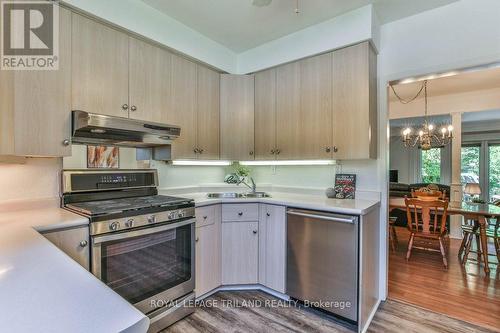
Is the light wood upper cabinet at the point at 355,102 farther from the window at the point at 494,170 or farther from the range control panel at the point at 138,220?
the window at the point at 494,170

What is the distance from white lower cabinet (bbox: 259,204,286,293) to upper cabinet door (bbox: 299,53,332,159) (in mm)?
686

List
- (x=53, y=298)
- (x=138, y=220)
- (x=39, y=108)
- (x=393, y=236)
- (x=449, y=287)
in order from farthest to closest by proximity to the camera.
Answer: (x=393, y=236), (x=449, y=287), (x=138, y=220), (x=39, y=108), (x=53, y=298)

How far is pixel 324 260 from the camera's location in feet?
7.18

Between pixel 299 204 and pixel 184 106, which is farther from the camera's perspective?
pixel 184 106

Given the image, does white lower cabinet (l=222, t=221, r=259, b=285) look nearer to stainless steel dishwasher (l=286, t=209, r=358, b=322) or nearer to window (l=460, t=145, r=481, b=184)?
stainless steel dishwasher (l=286, t=209, r=358, b=322)

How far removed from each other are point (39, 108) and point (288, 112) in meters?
2.13

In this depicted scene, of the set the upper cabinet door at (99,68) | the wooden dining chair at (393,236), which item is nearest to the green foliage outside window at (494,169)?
the wooden dining chair at (393,236)

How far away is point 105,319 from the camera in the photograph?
0.55 m

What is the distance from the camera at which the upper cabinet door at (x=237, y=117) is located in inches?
120

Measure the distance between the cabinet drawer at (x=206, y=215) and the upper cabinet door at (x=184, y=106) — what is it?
580 mm

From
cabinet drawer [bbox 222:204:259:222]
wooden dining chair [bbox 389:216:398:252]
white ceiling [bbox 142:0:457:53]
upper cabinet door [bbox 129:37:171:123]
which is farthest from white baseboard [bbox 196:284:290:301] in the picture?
white ceiling [bbox 142:0:457:53]

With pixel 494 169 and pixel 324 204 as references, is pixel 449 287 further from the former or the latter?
pixel 494 169

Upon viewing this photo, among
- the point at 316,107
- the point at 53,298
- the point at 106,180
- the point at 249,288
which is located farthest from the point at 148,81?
the point at 249,288

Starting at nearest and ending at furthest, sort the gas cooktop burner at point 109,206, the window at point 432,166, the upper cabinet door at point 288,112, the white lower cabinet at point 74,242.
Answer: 1. the white lower cabinet at point 74,242
2. the gas cooktop burner at point 109,206
3. the upper cabinet door at point 288,112
4. the window at point 432,166
